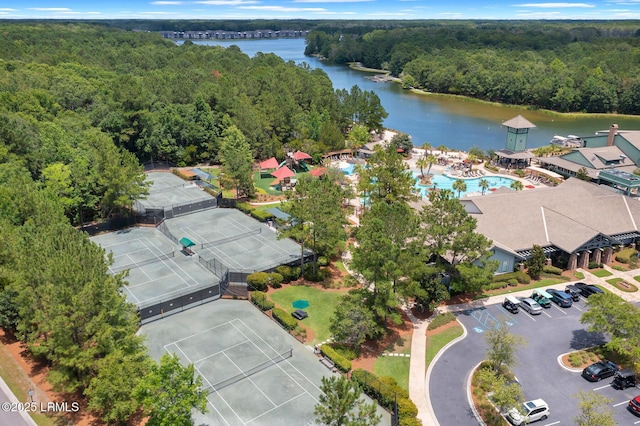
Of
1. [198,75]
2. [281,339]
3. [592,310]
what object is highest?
[198,75]

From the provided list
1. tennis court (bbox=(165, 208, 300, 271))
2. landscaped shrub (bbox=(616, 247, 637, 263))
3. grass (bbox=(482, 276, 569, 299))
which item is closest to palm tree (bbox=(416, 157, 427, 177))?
tennis court (bbox=(165, 208, 300, 271))

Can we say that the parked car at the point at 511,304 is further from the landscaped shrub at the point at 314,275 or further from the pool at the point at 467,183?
the pool at the point at 467,183

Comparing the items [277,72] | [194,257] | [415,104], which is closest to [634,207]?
[194,257]

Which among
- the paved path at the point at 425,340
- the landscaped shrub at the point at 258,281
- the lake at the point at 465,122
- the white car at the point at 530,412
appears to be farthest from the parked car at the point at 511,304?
the lake at the point at 465,122

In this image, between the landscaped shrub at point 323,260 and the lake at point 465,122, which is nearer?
the landscaped shrub at point 323,260

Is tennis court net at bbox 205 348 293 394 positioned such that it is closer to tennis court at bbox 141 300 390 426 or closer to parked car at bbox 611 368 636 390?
tennis court at bbox 141 300 390 426

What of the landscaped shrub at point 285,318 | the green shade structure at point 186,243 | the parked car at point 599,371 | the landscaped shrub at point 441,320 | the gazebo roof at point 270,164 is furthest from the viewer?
the gazebo roof at point 270,164

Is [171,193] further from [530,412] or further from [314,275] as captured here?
[530,412]

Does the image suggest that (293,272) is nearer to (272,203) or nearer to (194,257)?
(194,257)
